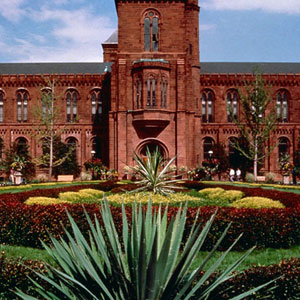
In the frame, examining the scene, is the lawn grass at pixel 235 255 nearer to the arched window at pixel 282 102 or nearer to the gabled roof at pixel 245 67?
the arched window at pixel 282 102

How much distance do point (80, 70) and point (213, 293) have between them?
40.5 meters

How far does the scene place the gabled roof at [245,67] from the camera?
42219 mm

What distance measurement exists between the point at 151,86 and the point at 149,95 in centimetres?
67

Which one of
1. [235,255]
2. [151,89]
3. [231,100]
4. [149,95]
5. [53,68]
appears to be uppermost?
[53,68]

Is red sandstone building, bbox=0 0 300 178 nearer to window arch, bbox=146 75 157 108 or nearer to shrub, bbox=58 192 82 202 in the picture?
window arch, bbox=146 75 157 108

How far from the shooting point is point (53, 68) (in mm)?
42094

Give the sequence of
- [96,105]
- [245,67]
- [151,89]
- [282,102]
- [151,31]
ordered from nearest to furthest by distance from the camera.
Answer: [151,89]
[151,31]
[96,105]
[282,102]
[245,67]

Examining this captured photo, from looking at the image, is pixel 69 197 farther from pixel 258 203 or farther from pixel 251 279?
pixel 251 279

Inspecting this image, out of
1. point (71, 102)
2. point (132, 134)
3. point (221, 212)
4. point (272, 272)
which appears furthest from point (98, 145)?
point (272, 272)

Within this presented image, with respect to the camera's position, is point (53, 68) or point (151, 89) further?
point (53, 68)

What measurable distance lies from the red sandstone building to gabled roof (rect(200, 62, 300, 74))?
104mm

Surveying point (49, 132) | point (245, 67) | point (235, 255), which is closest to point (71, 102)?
point (49, 132)

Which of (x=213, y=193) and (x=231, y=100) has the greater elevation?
(x=231, y=100)

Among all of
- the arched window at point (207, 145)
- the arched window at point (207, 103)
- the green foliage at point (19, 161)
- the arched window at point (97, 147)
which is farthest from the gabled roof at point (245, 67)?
the green foliage at point (19, 161)
